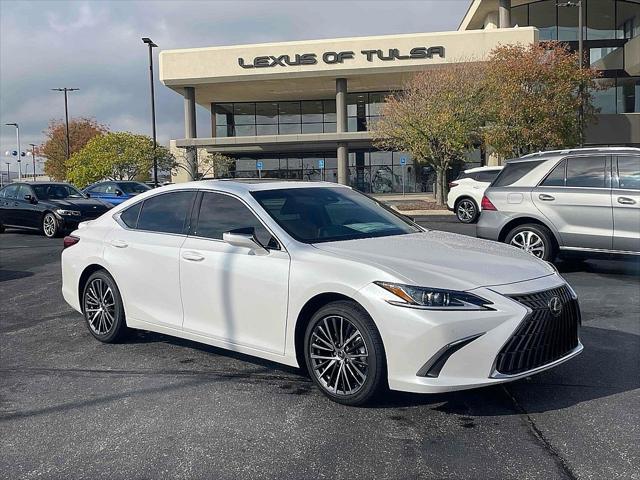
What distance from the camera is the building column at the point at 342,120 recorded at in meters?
38.6

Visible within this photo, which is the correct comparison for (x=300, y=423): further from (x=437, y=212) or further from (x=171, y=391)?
(x=437, y=212)

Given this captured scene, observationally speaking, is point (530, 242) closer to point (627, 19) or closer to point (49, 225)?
point (49, 225)

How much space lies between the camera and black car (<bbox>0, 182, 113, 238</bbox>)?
54.6ft

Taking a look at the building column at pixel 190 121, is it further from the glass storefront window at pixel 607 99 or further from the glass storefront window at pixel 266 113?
the glass storefront window at pixel 607 99

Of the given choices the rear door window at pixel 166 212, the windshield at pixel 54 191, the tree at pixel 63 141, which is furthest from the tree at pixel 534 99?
the tree at pixel 63 141

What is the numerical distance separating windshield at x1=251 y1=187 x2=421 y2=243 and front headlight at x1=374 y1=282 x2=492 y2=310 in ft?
3.31

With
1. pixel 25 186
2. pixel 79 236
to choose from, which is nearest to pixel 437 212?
pixel 25 186

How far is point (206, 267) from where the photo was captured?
5.18m

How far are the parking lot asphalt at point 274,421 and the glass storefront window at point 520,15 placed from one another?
3670cm

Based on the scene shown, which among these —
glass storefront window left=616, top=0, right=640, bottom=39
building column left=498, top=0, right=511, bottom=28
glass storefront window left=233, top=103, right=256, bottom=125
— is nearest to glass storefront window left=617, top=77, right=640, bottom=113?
glass storefront window left=616, top=0, right=640, bottom=39

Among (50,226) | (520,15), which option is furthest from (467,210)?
(520,15)

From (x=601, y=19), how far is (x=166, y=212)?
39304mm

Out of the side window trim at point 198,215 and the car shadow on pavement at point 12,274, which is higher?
the side window trim at point 198,215

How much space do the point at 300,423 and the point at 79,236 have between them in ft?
11.5
